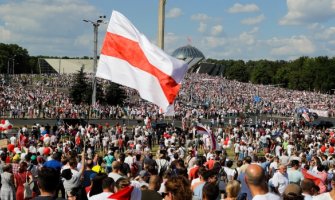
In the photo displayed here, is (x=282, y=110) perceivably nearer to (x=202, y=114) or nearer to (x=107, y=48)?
(x=202, y=114)

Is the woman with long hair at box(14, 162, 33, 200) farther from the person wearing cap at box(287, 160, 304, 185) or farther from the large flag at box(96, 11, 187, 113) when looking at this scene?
the person wearing cap at box(287, 160, 304, 185)

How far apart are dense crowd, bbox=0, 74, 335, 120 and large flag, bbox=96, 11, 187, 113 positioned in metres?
35.5

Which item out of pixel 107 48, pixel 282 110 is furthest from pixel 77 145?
pixel 282 110

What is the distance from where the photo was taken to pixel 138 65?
10.8 meters

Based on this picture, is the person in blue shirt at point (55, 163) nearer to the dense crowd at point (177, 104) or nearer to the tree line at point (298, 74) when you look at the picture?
the dense crowd at point (177, 104)

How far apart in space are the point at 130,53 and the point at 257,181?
617 cm

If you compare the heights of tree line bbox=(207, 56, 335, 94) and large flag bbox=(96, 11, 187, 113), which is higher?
tree line bbox=(207, 56, 335, 94)

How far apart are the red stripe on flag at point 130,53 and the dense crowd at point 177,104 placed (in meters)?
35.5

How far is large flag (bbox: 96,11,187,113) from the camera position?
34.5 feet

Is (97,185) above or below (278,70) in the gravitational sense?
below

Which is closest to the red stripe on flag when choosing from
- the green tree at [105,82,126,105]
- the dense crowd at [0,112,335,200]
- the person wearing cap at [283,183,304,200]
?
the dense crowd at [0,112,335,200]

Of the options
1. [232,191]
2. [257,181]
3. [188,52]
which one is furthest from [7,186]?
[188,52]

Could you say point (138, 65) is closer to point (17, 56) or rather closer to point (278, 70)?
point (278, 70)

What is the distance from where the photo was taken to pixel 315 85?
13112 centimetres
